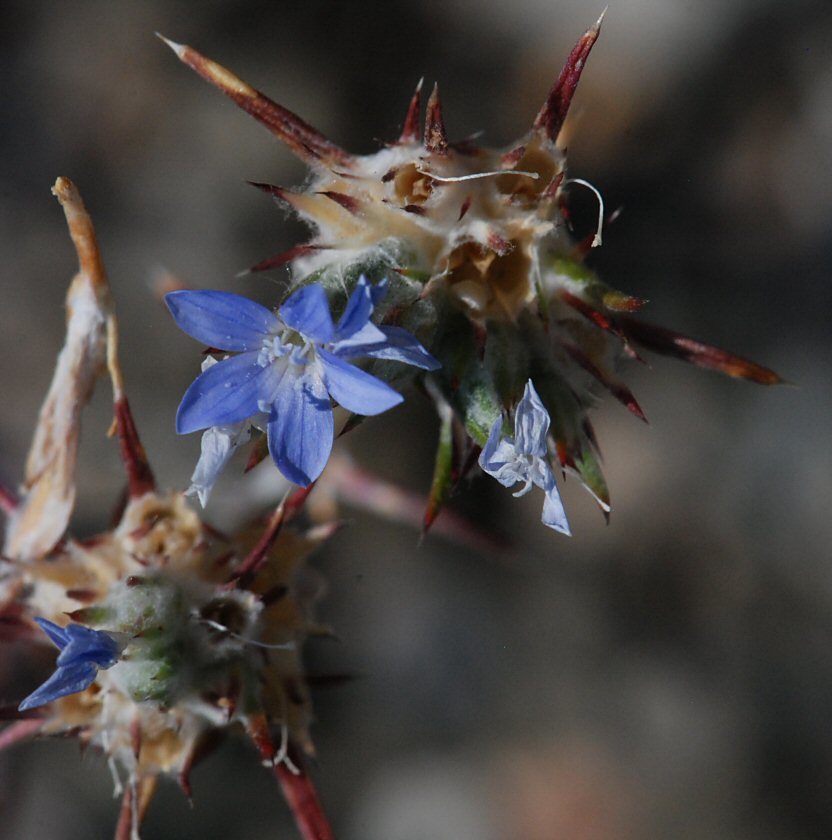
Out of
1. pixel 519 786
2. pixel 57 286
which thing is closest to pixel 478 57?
pixel 57 286

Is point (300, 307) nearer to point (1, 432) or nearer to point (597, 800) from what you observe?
point (1, 432)

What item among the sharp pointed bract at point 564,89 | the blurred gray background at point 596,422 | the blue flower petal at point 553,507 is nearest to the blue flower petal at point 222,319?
the blue flower petal at point 553,507

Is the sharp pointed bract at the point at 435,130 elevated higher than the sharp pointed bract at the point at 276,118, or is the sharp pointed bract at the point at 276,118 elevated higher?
the sharp pointed bract at the point at 435,130

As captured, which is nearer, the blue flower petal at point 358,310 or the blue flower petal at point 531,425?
the blue flower petal at point 358,310

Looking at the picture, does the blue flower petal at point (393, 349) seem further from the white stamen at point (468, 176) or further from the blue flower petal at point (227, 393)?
the white stamen at point (468, 176)

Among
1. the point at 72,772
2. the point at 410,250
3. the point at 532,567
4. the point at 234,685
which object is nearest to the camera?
the point at 410,250

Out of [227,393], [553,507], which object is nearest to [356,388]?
[227,393]
